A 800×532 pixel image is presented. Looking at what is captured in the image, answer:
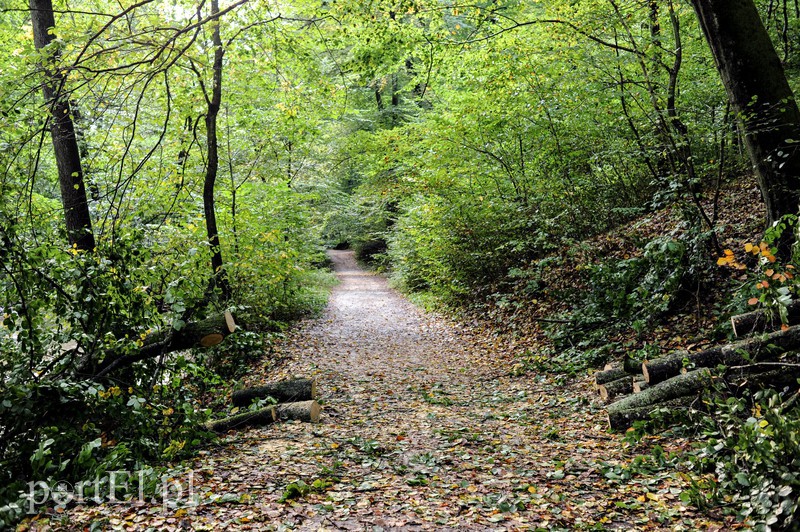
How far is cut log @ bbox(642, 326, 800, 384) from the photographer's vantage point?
428 cm

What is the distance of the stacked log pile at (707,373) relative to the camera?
423 centimetres

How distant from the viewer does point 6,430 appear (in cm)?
397

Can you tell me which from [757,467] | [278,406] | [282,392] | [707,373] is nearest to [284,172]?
[282,392]

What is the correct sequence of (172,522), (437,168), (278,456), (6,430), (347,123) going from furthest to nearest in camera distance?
(347,123), (437,168), (278,456), (6,430), (172,522)

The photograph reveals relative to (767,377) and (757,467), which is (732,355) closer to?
(767,377)

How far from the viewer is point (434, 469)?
15.2 ft

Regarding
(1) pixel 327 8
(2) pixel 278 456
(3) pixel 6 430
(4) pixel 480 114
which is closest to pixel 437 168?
(4) pixel 480 114

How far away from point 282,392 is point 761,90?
664 cm

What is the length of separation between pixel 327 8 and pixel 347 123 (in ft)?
53.6

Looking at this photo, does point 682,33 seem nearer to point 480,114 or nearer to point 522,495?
point 480,114

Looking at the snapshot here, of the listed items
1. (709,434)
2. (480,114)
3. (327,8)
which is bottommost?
(709,434)

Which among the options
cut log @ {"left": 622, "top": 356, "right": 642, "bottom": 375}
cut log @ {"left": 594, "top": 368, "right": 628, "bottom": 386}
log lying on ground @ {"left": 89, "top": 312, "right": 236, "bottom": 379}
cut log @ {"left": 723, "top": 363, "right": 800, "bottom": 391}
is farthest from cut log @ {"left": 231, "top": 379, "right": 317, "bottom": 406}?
cut log @ {"left": 723, "top": 363, "right": 800, "bottom": 391}

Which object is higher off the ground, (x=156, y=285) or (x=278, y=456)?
(x=156, y=285)

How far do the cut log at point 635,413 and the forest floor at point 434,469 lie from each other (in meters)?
0.15
